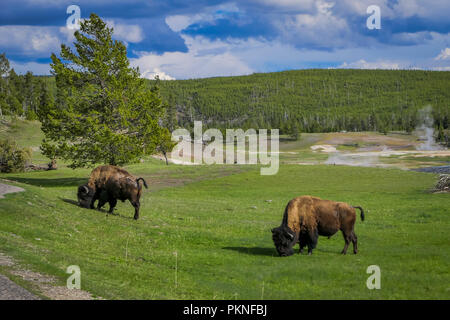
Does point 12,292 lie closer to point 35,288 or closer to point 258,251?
point 35,288

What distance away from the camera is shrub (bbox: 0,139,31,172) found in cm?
6881

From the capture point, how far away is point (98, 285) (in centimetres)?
1230

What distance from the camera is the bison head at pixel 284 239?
17297 mm

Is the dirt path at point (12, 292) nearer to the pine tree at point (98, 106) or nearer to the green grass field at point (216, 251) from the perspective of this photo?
the green grass field at point (216, 251)

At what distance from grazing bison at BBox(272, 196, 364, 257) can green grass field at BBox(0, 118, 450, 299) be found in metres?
0.65

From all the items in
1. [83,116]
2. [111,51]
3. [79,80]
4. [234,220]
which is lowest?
[234,220]

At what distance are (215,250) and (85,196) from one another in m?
9.91

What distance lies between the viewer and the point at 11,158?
69.2 m

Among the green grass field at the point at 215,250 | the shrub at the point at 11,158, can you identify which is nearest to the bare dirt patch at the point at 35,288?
the green grass field at the point at 215,250

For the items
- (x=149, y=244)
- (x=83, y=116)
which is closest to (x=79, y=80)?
(x=83, y=116)

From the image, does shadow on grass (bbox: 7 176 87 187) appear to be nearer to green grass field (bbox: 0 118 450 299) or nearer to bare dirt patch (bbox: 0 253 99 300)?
green grass field (bbox: 0 118 450 299)

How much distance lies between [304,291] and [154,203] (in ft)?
76.0

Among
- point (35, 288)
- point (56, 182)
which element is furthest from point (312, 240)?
point (56, 182)

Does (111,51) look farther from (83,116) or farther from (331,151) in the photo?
(331,151)
